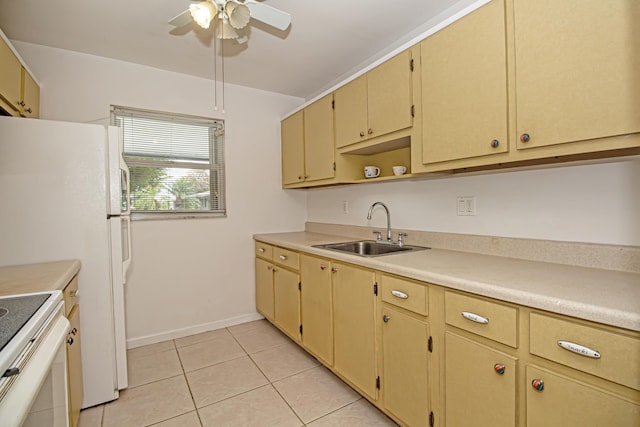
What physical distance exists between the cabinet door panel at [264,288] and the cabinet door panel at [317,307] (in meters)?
0.59

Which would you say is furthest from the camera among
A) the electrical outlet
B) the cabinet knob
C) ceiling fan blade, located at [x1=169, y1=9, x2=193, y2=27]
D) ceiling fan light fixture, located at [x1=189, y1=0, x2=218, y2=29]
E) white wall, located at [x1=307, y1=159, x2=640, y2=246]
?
the electrical outlet

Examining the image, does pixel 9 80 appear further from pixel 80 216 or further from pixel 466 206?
pixel 466 206

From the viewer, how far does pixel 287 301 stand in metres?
2.56

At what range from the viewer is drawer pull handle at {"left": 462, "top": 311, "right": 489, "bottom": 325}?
1.12 metres

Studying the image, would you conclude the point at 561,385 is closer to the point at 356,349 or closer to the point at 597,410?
the point at 597,410

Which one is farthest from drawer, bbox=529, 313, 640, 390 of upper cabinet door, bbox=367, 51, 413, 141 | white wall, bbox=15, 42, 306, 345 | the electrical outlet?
white wall, bbox=15, 42, 306, 345

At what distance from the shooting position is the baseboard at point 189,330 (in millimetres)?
2630

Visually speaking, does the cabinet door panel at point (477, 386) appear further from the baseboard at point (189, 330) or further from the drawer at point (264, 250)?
the baseboard at point (189, 330)

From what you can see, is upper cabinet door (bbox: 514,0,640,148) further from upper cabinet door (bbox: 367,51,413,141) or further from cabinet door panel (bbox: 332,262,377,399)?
cabinet door panel (bbox: 332,262,377,399)

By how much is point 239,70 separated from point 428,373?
2726mm

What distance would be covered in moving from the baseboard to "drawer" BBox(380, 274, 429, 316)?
200cm

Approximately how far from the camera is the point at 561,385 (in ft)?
3.03

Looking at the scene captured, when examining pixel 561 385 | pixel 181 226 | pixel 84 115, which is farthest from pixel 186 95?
pixel 561 385

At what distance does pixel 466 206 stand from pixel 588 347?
1.08 metres
